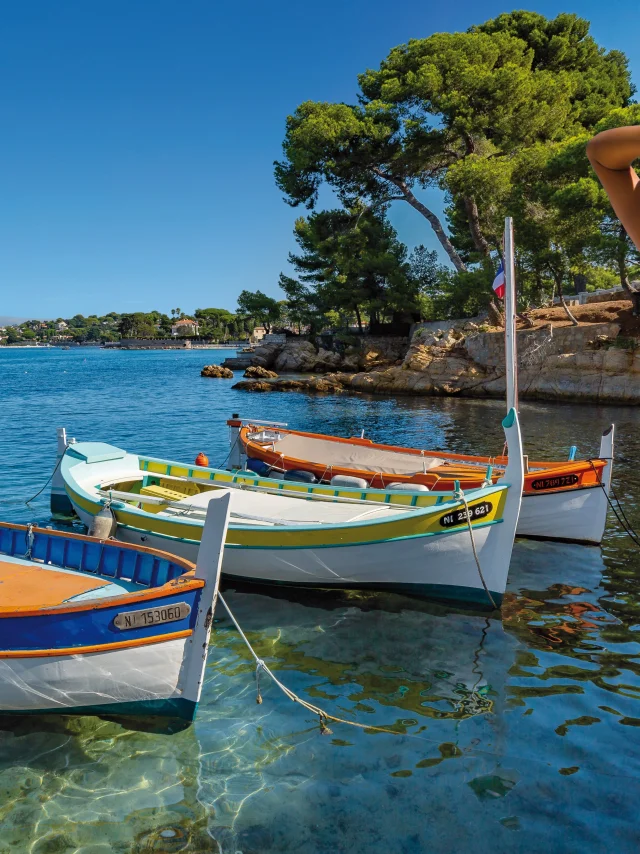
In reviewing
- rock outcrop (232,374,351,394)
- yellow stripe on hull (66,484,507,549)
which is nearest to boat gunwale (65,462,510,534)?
yellow stripe on hull (66,484,507,549)

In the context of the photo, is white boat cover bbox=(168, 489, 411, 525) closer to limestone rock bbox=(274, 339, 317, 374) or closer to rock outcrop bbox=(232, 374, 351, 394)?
rock outcrop bbox=(232, 374, 351, 394)

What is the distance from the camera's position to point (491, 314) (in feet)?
144

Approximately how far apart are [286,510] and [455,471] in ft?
15.2

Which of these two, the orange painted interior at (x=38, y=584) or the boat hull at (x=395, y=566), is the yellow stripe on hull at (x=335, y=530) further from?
the orange painted interior at (x=38, y=584)

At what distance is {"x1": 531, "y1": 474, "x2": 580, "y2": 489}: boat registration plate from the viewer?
12.4m

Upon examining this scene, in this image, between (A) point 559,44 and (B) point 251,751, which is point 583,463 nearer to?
(B) point 251,751

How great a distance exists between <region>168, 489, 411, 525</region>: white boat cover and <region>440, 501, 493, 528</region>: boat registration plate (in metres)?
1.13

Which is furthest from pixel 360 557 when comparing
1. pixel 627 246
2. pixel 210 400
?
pixel 210 400

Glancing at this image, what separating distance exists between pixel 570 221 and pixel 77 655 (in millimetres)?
36449

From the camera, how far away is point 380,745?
20.8ft

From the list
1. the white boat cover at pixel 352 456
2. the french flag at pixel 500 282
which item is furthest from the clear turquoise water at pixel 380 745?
the french flag at pixel 500 282

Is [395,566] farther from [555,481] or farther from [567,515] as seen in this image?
[567,515]

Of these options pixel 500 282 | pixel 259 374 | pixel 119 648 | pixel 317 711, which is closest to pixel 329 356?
pixel 259 374

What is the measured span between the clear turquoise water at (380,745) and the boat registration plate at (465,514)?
1.43 meters
